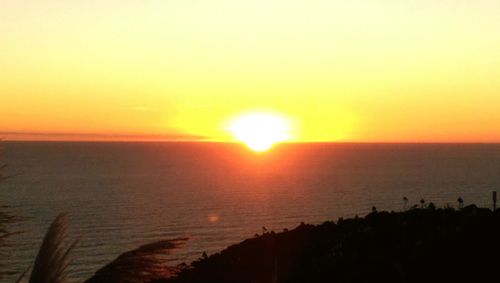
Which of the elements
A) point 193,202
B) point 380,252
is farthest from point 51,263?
point 193,202

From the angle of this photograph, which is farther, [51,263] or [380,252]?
[380,252]

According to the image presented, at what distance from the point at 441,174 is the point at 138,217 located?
125428 millimetres

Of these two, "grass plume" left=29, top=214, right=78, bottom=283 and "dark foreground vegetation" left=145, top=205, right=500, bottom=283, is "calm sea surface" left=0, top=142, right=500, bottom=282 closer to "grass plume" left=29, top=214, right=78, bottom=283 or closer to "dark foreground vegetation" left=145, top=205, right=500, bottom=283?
"dark foreground vegetation" left=145, top=205, right=500, bottom=283

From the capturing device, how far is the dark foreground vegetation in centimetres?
1656

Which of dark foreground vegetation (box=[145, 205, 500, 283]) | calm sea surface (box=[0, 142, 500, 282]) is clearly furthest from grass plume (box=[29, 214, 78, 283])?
calm sea surface (box=[0, 142, 500, 282])

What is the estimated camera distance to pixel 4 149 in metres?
3.51

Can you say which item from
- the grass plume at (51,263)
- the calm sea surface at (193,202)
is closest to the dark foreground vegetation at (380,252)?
the grass plume at (51,263)

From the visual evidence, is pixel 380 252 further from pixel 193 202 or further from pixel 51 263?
pixel 193 202

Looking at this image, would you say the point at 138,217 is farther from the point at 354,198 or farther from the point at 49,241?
the point at 49,241

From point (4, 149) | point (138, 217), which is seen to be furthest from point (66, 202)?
point (4, 149)

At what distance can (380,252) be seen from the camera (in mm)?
18812

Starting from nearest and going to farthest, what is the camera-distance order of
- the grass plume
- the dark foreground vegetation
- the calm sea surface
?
the grass plume < the dark foreground vegetation < the calm sea surface

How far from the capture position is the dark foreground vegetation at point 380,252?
16.6 metres

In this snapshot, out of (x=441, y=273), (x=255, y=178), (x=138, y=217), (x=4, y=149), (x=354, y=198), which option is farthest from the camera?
(x=255, y=178)
